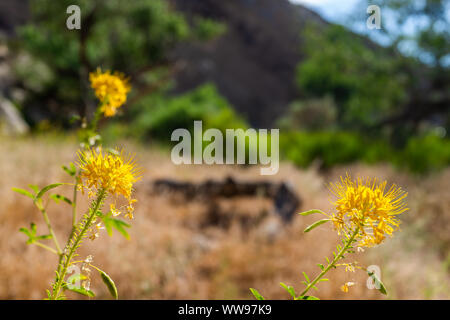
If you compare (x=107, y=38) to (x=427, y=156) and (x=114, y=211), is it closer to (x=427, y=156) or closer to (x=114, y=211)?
(x=427, y=156)

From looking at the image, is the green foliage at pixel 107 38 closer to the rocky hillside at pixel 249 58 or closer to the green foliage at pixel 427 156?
the green foliage at pixel 427 156

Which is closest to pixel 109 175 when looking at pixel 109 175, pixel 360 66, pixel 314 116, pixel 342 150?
pixel 109 175

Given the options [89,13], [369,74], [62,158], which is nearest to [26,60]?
[89,13]

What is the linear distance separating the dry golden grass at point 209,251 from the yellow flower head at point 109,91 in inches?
38.8

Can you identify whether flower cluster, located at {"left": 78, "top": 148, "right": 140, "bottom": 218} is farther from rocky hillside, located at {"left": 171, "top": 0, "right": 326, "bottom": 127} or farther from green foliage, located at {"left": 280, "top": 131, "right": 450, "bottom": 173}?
rocky hillside, located at {"left": 171, "top": 0, "right": 326, "bottom": 127}

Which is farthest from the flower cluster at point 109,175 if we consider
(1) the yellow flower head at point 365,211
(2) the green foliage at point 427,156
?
(2) the green foliage at point 427,156

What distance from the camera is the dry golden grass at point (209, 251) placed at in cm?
252

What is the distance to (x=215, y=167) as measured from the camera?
7703 mm

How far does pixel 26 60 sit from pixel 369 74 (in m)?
13.9

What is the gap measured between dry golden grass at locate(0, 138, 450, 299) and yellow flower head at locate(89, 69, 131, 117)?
0.99 meters

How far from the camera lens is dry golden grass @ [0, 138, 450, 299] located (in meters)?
2.52

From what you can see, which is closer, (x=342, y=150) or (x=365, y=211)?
(x=365, y=211)

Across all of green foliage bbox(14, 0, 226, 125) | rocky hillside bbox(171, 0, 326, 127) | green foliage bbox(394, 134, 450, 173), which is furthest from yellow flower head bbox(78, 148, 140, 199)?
rocky hillside bbox(171, 0, 326, 127)

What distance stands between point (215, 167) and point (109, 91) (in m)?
6.80
